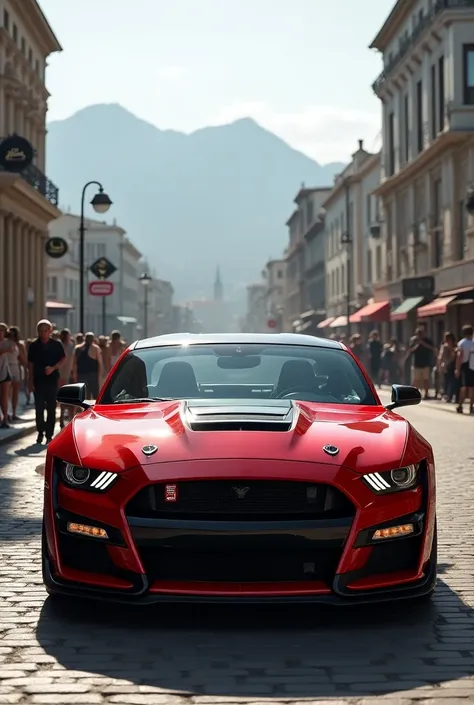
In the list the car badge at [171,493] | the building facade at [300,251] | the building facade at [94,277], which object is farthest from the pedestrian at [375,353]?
the building facade at [300,251]

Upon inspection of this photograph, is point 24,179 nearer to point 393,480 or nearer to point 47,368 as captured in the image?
point 47,368

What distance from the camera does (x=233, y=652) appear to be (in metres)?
5.09

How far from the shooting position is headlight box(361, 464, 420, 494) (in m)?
5.56

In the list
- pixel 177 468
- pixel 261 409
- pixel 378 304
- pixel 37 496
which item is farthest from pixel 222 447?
pixel 378 304

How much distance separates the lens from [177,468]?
548 cm

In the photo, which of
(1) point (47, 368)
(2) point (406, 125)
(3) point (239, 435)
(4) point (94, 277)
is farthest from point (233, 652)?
(4) point (94, 277)

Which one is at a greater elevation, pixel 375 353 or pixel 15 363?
pixel 375 353

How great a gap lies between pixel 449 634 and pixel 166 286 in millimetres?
192599

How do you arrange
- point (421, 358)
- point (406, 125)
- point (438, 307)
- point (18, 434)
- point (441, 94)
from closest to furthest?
1. point (18, 434)
2. point (421, 358)
3. point (438, 307)
4. point (441, 94)
5. point (406, 125)

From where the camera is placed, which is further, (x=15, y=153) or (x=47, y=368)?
(x=15, y=153)

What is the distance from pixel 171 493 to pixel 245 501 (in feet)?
1.14

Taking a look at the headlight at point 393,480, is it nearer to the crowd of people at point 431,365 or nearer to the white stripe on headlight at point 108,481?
the white stripe on headlight at point 108,481

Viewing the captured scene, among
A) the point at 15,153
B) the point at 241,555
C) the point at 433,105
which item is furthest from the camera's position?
the point at 433,105

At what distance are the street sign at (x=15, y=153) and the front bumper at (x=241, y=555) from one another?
33.0 meters
